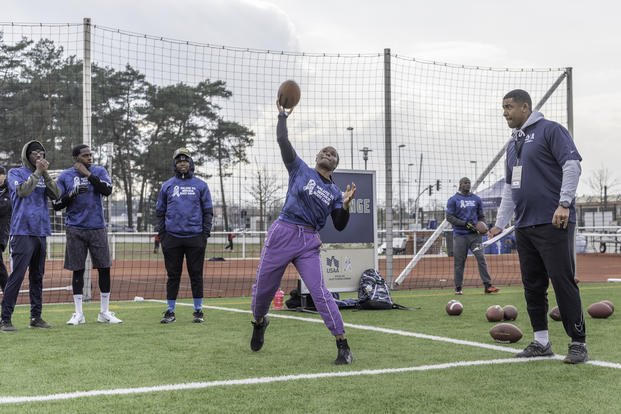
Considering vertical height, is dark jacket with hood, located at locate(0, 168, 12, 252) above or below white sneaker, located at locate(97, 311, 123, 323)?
above

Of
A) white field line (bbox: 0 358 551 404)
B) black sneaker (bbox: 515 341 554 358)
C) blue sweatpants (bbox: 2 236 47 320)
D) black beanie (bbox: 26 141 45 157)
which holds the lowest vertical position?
white field line (bbox: 0 358 551 404)

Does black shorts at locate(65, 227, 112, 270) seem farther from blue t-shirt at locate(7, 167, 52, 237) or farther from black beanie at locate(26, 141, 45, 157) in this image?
black beanie at locate(26, 141, 45, 157)

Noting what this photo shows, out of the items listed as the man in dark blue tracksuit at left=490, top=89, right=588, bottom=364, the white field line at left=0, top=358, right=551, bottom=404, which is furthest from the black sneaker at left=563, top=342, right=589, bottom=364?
the white field line at left=0, top=358, right=551, bottom=404

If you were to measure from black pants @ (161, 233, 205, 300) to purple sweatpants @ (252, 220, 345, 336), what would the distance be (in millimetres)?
2862

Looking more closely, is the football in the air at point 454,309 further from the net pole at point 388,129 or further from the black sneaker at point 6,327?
the black sneaker at point 6,327

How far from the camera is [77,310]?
8.63 m

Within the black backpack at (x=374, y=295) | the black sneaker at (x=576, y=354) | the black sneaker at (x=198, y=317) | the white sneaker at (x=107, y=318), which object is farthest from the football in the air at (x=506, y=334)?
the white sneaker at (x=107, y=318)

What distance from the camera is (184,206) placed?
29.5 feet

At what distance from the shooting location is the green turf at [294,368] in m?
4.39

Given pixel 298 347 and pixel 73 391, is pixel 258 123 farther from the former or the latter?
pixel 73 391

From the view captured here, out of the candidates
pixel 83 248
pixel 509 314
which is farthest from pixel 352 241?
pixel 83 248

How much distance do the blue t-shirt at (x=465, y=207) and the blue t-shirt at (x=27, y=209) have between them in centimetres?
739

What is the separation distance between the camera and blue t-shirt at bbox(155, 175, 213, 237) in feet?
29.4

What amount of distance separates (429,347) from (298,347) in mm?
1216
